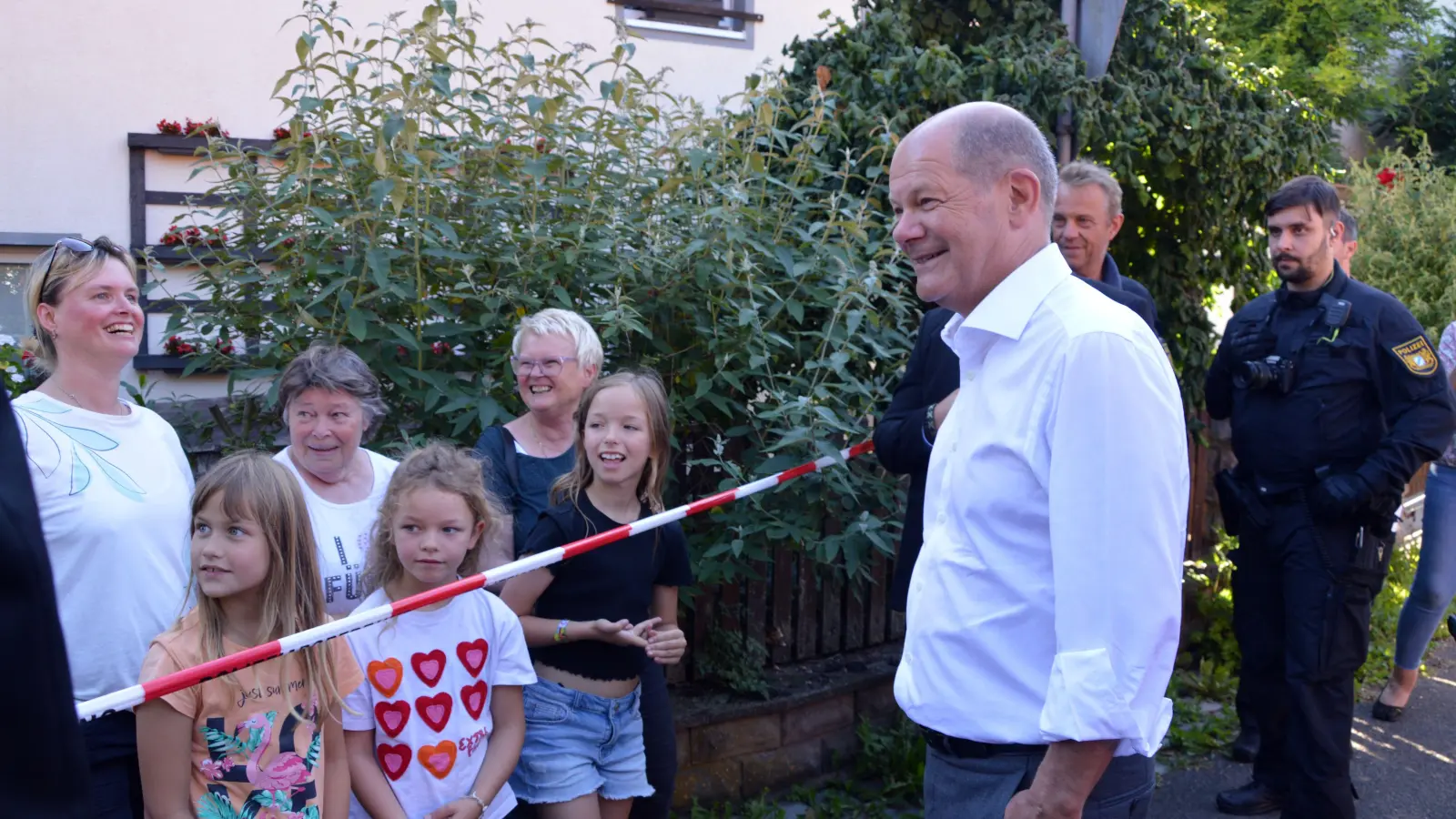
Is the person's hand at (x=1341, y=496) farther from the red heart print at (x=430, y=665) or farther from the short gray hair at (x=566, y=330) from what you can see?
the red heart print at (x=430, y=665)

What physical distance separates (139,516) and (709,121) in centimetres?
229

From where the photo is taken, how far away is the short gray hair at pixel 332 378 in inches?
122

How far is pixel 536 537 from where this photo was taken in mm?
3219

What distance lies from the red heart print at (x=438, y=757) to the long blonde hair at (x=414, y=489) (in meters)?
0.41

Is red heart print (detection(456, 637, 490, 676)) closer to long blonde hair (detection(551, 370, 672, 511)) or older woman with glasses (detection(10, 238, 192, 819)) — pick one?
long blonde hair (detection(551, 370, 672, 511))

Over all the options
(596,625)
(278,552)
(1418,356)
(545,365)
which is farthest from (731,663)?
(1418,356)

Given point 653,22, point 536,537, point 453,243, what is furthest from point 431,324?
point 653,22

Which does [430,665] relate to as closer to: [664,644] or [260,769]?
[260,769]

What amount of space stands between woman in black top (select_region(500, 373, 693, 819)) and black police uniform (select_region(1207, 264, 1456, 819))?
7.59 ft

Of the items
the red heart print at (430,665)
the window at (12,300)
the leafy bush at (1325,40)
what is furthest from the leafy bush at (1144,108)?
Result: the leafy bush at (1325,40)

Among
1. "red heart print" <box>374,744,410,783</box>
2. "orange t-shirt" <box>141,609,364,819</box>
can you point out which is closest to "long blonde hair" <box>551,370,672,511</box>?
"red heart print" <box>374,744,410,783</box>

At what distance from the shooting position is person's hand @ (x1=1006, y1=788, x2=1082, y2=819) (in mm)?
1860

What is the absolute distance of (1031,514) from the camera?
1.94 meters

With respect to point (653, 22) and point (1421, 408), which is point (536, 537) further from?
point (653, 22)
